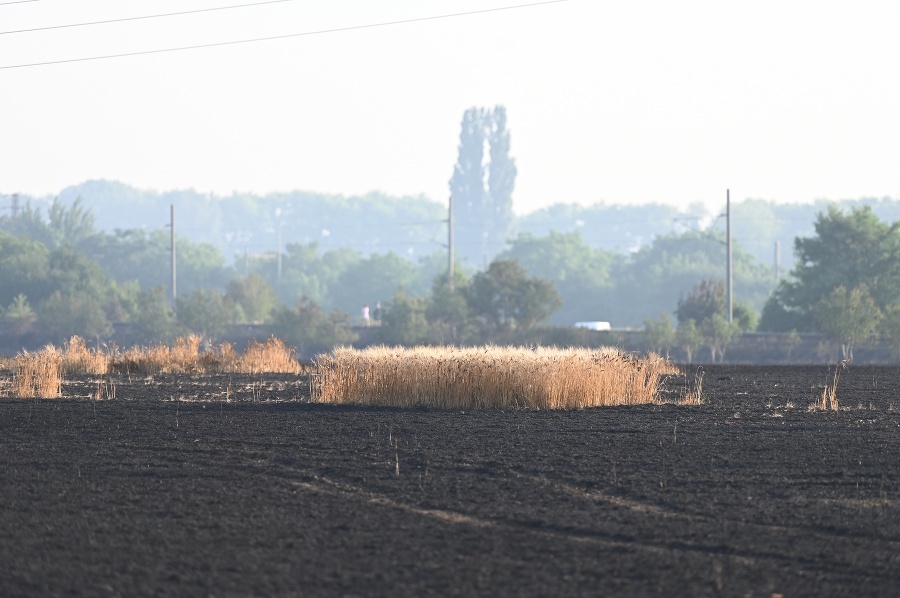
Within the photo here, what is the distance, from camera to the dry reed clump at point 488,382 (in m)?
23.1

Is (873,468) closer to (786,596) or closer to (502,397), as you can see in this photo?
(786,596)

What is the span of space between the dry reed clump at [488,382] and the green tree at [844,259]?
39856 millimetres

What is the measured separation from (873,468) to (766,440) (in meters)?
2.82

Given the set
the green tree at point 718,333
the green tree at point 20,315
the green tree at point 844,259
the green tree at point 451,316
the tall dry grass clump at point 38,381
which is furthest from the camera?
the green tree at point 20,315

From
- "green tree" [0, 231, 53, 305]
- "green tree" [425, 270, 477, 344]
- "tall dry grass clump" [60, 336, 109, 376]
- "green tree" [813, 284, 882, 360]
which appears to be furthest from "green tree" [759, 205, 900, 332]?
"green tree" [0, 231, 53, 305]

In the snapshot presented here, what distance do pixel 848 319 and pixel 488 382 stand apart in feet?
119

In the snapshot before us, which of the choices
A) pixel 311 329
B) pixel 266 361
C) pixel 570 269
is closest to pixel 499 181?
pixel 570 269

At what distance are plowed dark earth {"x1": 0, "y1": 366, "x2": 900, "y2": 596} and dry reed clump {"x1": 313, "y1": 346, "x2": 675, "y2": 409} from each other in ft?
5.46

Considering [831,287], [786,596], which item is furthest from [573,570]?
[831,287]

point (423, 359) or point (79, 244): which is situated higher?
point (79, 244)

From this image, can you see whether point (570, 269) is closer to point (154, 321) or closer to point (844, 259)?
point (154, 321)

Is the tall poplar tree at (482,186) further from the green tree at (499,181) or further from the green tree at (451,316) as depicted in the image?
the green tree at (451,316)

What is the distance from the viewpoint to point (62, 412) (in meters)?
21.8

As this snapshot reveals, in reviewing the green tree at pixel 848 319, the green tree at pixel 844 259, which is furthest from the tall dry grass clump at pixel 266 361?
the green tree at pixel 844 259
